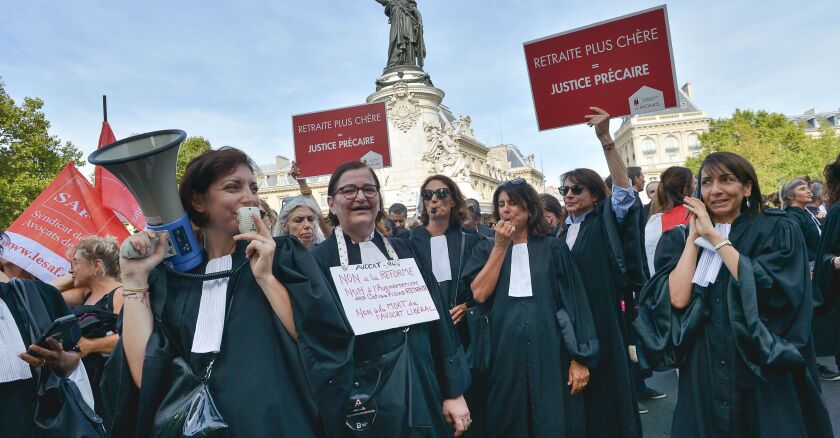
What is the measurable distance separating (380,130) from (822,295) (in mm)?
5516

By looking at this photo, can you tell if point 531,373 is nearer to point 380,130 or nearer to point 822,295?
point 822,295

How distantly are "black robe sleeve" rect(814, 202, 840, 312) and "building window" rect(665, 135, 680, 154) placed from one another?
63.4 metres

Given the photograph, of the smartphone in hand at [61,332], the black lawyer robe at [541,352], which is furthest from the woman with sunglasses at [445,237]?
the smartphone in hand at [61,332]

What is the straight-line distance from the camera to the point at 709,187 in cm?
314

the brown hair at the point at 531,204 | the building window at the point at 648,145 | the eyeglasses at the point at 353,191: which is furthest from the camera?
the building window at the point at 648,145

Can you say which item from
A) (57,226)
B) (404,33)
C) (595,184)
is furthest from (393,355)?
(404,33)

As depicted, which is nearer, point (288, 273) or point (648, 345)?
point (288, 273)

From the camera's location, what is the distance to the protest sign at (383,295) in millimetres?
2615

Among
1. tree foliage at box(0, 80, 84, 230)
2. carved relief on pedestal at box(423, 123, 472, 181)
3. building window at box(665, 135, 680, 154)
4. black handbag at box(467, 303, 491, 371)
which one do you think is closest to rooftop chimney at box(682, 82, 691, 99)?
building window at box(665, 135, 680, 154)

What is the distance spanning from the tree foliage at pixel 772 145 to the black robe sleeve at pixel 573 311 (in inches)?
1397

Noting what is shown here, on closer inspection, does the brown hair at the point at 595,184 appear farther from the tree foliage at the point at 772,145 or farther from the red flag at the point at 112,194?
the tree foliage at the point at 772,145

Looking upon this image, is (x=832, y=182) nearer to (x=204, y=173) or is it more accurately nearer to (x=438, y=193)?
(x=438, y=193)

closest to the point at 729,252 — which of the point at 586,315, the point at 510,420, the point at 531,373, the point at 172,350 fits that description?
the point at 586,315

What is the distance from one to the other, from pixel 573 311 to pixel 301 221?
2.66 meters
